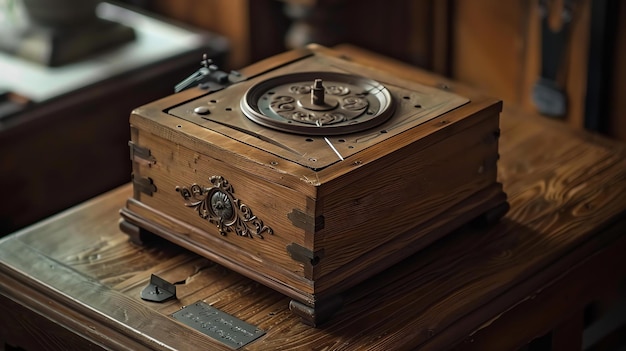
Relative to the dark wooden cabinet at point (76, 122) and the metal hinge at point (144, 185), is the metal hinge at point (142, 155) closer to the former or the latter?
the metal hinge at point (144, 185)

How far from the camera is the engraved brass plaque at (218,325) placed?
211cm

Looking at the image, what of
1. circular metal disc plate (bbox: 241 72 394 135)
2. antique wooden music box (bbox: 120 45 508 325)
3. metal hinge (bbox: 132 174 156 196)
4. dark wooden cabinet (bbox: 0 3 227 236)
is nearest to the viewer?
antique wooden music box (bbox: 120 45 508 325)

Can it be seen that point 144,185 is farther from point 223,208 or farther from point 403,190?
point 403,190

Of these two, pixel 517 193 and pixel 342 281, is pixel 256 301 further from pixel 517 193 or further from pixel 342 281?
pixel 517 193

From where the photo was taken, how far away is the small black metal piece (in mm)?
2229

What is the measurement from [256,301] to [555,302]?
61cm

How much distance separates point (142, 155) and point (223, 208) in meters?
0.22

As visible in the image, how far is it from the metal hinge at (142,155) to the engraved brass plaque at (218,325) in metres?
0.30

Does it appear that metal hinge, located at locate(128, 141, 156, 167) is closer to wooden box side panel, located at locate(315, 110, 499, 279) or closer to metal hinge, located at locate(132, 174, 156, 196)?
metal hinge, located at locate(132, 174, 156, 196)

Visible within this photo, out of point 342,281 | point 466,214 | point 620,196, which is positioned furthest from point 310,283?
point 620,196

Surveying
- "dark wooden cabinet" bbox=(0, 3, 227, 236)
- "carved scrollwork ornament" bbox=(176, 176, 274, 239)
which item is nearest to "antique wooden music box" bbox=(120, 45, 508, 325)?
"carved scrollwork ornament" bbox=(176, 176, 274, 239)

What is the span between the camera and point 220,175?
2.18 metres

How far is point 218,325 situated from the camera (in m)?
2.15

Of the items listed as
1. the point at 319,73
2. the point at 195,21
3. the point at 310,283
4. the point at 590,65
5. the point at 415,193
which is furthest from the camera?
the point at 195,21
